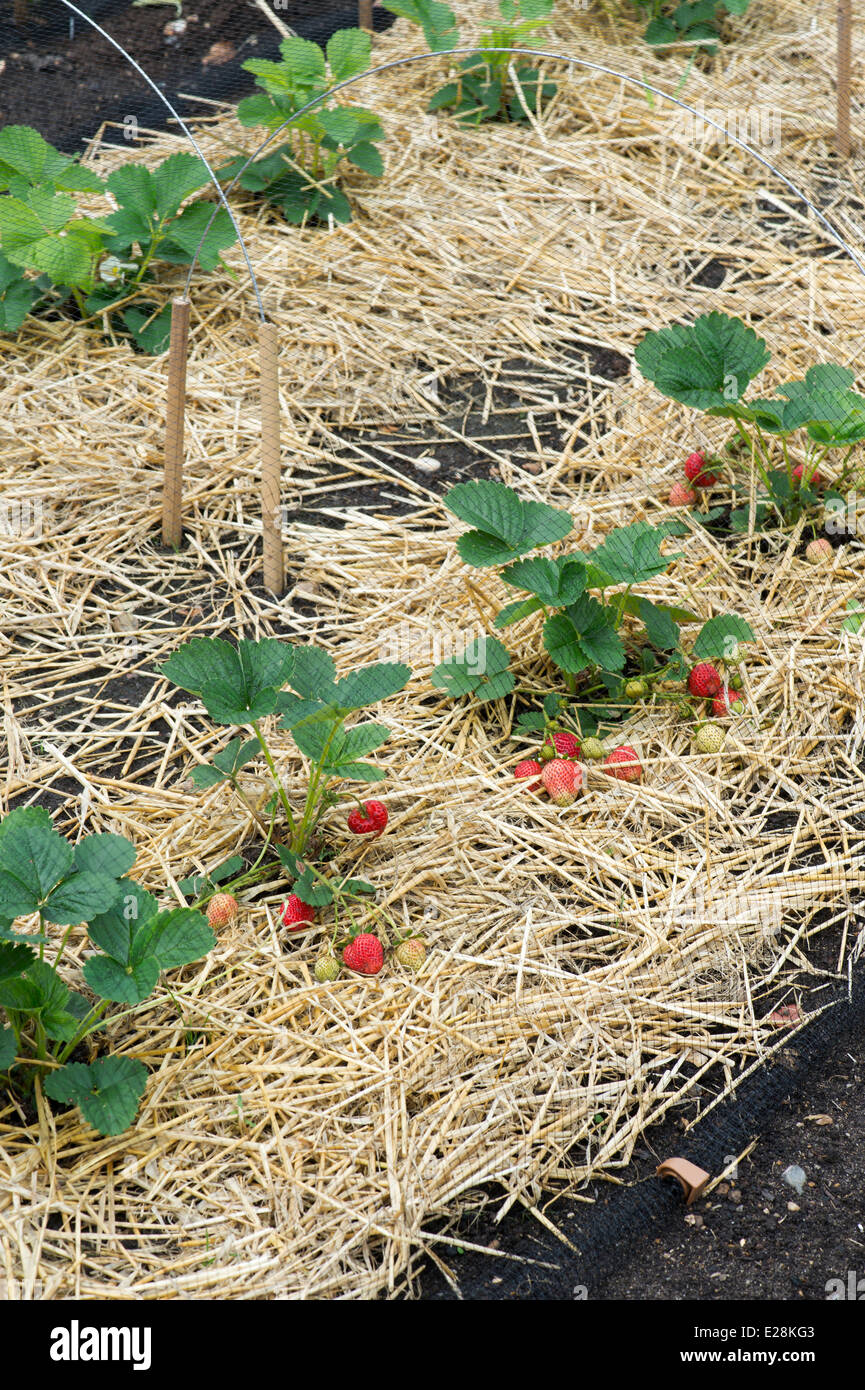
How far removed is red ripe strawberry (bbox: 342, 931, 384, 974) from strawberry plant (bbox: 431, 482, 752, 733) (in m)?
0.52

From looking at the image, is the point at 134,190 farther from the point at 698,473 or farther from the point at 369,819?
the point at 369,819

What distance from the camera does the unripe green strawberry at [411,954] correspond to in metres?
1.96

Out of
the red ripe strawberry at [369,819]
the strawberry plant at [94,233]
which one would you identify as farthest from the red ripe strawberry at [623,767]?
the strawberry plant at [94,233]

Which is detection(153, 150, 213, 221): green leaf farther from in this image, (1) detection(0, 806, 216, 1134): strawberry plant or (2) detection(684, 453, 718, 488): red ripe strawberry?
(1) detection(0, 806, 216, 1134): strawberry plant

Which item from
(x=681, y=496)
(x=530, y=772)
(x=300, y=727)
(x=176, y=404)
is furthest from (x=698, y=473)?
(x=300, y=727)

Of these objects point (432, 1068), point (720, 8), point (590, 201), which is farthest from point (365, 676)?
point (720, 8)

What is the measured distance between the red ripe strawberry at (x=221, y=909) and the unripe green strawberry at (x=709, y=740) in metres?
0.86

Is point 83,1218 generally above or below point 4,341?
below

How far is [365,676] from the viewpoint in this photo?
6.53 ft

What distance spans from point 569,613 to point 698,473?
69cm

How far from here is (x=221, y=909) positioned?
2.01m

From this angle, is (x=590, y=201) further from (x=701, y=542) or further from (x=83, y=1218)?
(x=83, y=1218)

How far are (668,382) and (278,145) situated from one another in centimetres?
178

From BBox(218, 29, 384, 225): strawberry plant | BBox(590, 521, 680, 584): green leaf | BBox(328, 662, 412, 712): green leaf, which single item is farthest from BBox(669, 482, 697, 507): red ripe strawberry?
BBox(218, 29, 384, 225): strawberry plant
